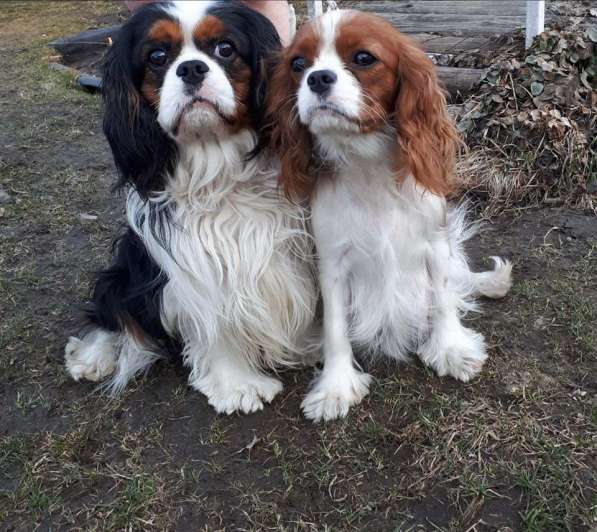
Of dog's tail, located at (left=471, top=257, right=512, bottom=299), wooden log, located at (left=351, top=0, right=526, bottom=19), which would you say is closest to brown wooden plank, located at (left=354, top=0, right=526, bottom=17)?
wooden log, located at (left=351, top=0, right=526, bottom=19)

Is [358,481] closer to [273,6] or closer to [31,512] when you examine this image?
[31,512]

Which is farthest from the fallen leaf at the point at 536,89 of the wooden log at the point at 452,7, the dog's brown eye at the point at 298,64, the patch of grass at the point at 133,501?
the patch of grass at the point at 133,501

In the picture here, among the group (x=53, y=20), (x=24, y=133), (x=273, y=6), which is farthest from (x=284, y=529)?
(x=53, y=20)

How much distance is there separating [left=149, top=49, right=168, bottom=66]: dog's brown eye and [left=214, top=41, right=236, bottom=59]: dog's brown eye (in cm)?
17

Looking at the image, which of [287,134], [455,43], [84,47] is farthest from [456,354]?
[84,47]

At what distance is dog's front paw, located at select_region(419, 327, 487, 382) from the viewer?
2693mm

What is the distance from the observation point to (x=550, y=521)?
6.78 feet

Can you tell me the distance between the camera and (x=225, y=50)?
7.54 feet

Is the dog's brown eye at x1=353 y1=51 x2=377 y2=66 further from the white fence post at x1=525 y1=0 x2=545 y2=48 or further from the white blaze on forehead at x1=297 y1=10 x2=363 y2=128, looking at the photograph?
the white fence post at x1=525 y1=0 x2=545 y2=48

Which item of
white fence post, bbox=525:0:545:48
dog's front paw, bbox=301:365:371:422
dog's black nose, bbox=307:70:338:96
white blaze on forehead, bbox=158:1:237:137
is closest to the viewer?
dog's black nose, bbox=307:70:338:96

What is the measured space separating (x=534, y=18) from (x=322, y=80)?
9.09 feet

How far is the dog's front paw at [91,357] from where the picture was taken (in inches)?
116

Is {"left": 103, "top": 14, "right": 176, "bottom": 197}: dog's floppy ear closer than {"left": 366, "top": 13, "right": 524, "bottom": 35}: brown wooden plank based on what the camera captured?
Yes

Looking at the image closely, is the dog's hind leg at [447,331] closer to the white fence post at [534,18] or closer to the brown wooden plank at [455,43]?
the white fence post at [534,18]
